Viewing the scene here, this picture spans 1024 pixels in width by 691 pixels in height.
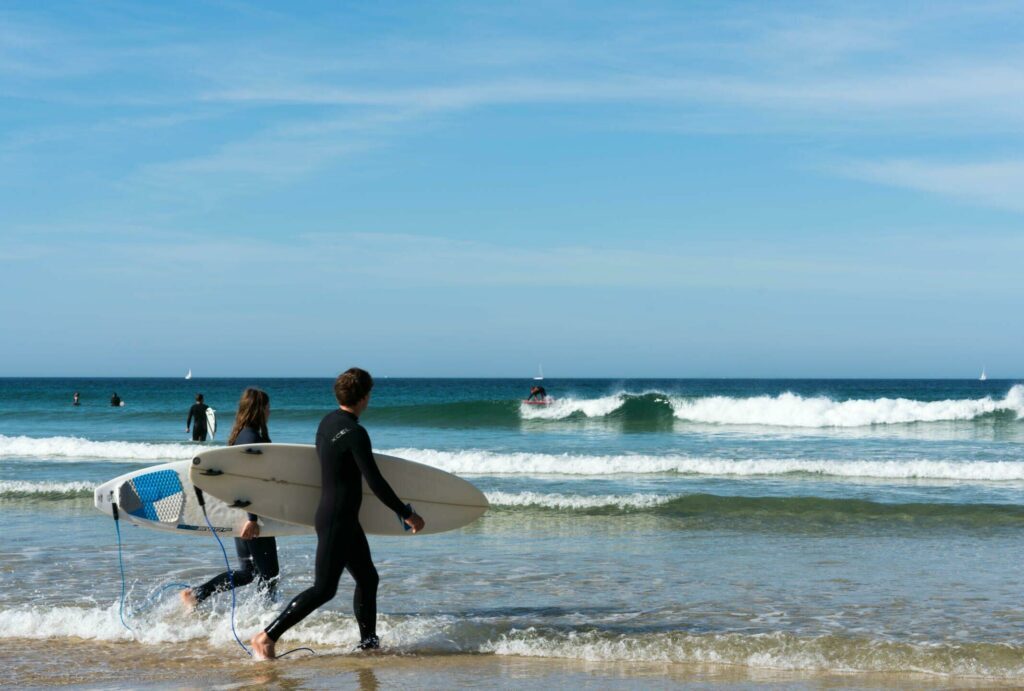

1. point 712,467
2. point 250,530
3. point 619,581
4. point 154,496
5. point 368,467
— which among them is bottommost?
point 619,581

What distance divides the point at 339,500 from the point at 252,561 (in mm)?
1160

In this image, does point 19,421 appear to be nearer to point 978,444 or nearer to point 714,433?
point 714,433

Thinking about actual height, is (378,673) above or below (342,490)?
below

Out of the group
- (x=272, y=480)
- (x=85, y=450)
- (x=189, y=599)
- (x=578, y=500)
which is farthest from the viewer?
(x=85, y=450)

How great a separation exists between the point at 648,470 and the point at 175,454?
9.57 meters

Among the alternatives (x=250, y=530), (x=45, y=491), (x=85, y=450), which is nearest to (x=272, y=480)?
(x=250, y=530)

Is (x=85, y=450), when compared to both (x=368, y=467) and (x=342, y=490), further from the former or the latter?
(x=368, y=467)

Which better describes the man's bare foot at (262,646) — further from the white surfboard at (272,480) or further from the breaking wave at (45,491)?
the breaking wave at (45,491)

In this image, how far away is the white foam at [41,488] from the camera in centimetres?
1296

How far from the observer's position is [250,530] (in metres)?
5.71

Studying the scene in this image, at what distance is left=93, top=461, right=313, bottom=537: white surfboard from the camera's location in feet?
20.9

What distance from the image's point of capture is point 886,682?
5.21 m

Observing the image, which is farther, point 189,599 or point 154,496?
point 154,496

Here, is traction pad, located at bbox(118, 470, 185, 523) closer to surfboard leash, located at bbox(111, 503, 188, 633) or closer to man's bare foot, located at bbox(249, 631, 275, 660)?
surfboard leash, located at bbox(111, 503, 188, 633)
